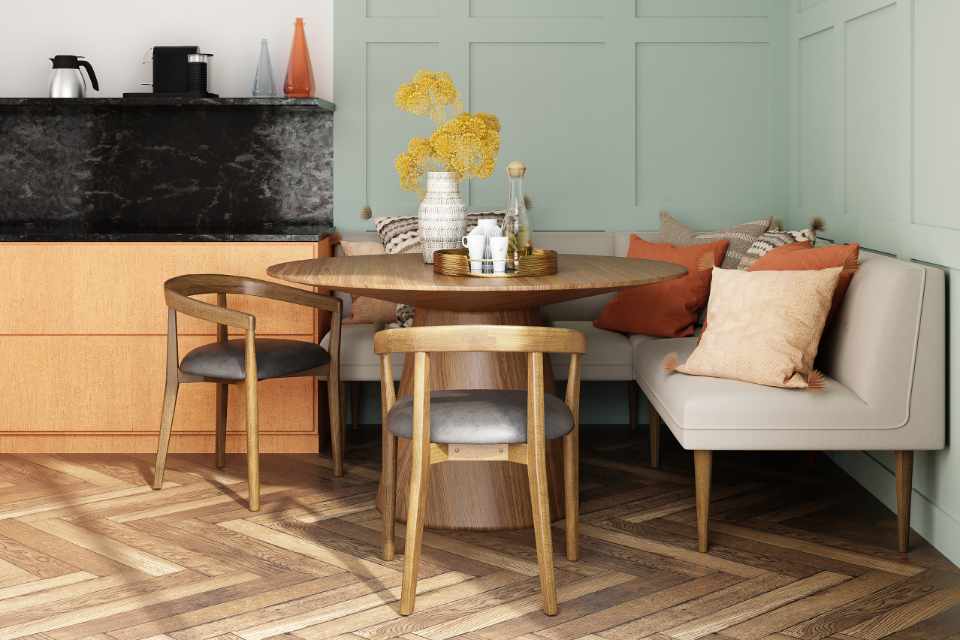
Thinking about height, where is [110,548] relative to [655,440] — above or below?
below

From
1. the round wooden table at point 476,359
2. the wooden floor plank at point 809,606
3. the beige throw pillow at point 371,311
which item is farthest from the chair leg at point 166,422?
the wooden floor plank at point 809,606

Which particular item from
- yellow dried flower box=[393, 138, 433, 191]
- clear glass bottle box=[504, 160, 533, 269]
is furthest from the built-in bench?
yellow dried flower box=[393, 138, 433, 191]

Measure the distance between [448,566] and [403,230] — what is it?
1.90 metres

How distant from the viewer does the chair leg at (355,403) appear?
4980 millimetres

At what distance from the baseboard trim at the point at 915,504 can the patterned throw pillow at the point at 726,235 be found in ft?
2.82

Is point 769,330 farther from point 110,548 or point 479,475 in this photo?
point 110,548

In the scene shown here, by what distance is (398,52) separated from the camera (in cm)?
502

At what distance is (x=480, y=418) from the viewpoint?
2.90 m

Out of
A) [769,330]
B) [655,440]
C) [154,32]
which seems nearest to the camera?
[769,330]

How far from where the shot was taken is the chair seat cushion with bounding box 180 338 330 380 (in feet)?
12.8

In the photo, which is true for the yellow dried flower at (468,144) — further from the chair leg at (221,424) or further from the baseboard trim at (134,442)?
the baseboard trim at (134,442)

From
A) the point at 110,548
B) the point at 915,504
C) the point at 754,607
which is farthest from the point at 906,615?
the point at 110,548

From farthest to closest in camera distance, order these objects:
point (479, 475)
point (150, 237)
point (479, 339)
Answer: point (150, 237), point (479, 475), point (479, 339)

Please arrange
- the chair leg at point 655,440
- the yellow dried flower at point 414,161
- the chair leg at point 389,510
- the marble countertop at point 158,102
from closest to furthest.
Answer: the chair leg at point 389,510 < the yellow dried flower at point 414,161 < the chair leg at point 655,440 < the marble countertop at point 158,102
